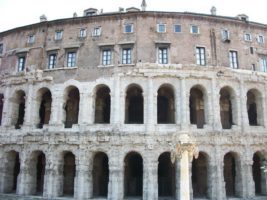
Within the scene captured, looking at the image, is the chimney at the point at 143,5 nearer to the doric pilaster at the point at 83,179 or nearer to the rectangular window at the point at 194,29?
the rectangular window at the point at 194,29

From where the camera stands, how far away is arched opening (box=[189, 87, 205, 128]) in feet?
69.5

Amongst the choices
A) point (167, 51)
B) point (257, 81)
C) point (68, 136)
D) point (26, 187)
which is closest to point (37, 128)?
point (68, 136)

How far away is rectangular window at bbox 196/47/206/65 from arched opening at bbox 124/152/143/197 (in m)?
8.55

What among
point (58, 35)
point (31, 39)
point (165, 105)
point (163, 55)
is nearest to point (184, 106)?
point (165, 105)

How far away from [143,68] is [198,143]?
6.55m

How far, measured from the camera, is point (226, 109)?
2222cm

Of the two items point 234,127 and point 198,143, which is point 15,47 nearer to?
point 198,143

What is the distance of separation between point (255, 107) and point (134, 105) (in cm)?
1016

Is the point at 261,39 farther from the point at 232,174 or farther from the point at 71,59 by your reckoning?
the point at 71,59

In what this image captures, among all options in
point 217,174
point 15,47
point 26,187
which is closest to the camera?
point 217,174

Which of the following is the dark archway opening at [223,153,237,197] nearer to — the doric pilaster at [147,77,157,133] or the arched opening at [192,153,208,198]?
the arched opening at [192,153,208,198]

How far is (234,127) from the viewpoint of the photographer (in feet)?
65.8

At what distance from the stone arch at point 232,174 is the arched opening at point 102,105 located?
32.6 feet

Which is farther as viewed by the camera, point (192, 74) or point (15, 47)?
point (15, 47)
